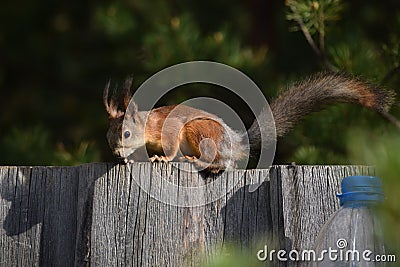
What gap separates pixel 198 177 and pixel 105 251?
0.26 m

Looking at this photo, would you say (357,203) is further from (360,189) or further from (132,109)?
(132,109)

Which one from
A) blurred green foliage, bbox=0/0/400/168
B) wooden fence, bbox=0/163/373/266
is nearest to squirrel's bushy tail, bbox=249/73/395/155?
wooden fence, bbox=0/163/373/266

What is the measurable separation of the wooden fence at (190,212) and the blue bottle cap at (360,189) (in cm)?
24

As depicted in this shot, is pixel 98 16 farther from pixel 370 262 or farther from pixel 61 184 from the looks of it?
pixel 370 262

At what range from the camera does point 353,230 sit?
1.49 meters

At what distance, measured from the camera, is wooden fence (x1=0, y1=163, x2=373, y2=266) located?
170 cm

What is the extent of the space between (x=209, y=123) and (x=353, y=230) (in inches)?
26.4

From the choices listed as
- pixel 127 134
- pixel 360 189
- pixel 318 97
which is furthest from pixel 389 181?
pixel 127 134

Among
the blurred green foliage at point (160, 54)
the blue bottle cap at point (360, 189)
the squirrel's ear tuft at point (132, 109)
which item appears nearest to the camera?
the blue bottle cap at point (360, 189)

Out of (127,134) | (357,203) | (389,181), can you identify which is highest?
(127,134)

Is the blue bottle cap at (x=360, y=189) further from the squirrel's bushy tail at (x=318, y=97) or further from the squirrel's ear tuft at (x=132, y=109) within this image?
the squirrel's ear tuft at (x=132, y=109)

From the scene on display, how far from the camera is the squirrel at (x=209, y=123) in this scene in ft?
6.48

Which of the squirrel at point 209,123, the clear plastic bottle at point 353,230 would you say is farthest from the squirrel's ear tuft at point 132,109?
the clear plastic bottle at point 353,230

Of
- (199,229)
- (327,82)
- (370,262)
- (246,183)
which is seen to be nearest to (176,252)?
(199,229)
